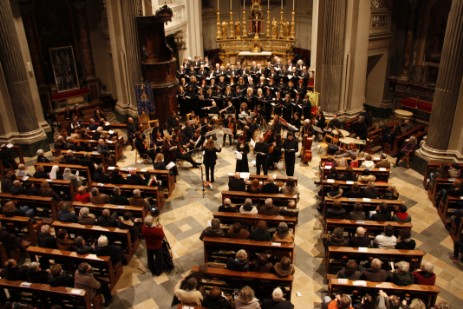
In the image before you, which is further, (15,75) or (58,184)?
(15,75)

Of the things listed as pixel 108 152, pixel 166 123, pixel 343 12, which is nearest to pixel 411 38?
pixel 343 12

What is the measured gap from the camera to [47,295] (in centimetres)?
700

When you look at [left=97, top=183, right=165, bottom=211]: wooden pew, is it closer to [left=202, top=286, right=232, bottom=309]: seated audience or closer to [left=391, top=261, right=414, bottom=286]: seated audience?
[left=202, top=286, right=232, bottom=309]: seated audience

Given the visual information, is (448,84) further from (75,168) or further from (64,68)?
(64,68)

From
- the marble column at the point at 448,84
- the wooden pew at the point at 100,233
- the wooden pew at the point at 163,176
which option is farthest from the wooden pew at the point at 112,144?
the marble column at the point at 448,84

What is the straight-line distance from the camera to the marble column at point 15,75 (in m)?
13.3

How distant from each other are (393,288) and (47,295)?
592 cm

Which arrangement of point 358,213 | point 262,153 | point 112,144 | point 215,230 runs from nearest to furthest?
point 215,230
point 358,213
point 262,153
point 112,144

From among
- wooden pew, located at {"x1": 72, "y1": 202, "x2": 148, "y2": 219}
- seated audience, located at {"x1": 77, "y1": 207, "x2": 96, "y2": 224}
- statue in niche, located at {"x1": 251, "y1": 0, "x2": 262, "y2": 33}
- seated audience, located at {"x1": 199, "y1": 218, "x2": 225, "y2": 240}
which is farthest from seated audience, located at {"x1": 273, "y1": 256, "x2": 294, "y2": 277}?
statue in niche, located at {"x1": 251, "y1": 0, "x2": 262, "y2": 33}

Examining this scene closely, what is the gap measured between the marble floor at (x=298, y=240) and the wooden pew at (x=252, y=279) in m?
0.84

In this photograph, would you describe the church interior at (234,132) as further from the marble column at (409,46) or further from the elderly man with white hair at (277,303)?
the elderly man with white hair at (277,303)

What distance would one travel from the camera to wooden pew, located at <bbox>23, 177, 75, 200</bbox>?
10.8 m

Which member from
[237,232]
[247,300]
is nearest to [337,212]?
[237,232]

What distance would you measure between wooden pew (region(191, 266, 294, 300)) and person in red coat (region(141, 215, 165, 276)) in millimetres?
1154
